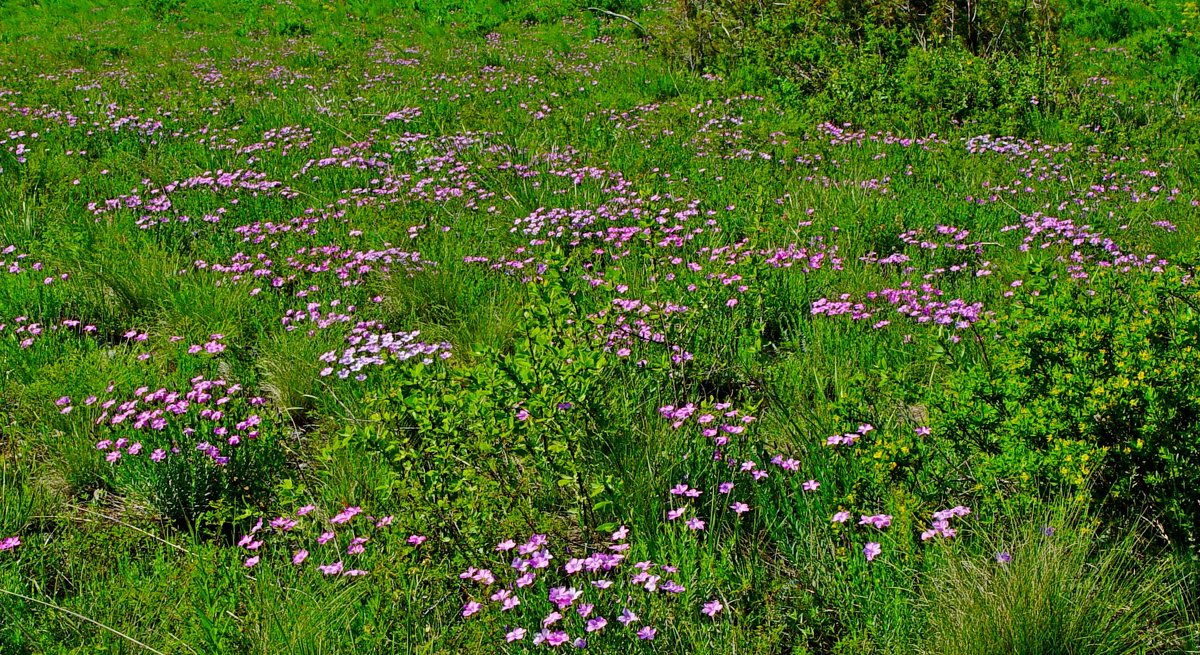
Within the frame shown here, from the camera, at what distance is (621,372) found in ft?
11.4

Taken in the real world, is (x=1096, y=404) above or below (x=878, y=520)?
above

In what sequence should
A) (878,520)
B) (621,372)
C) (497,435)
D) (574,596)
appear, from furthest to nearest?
(621,372) → (497,435) → (878,520) → (574,596)

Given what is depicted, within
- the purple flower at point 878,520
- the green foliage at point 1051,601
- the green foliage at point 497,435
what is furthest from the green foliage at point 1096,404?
the green foliage at point 497,435

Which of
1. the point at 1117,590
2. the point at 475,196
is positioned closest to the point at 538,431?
the point at 1117,590

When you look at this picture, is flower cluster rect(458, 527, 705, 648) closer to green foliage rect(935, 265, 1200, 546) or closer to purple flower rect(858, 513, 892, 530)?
purple flower rect(858, 513, 892, 530)

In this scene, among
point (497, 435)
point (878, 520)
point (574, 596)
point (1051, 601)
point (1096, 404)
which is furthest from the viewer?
point (497, 435)

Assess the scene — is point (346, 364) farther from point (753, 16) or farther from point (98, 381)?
point (753, 16)

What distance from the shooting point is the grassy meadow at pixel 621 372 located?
239cm

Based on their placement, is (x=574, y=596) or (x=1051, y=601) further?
(x=574, y=596)

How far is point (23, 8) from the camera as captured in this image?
774 inches

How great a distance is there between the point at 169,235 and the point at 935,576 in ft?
17.2

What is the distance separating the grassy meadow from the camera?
2.39m

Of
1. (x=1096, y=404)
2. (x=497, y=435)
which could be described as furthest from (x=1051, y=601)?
(x=497, y=435)

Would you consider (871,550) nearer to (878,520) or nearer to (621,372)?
(878,520)
